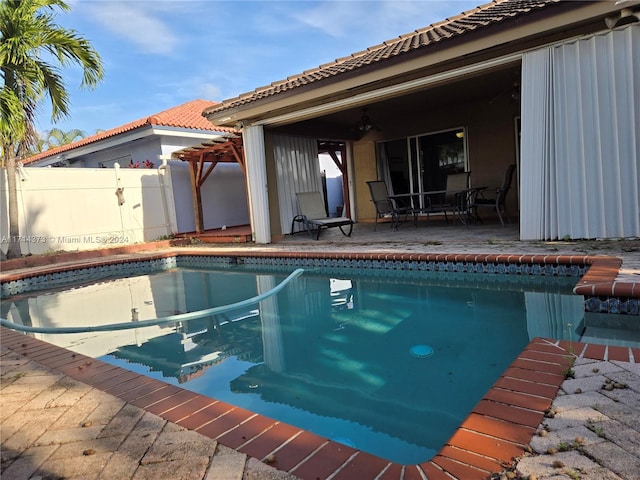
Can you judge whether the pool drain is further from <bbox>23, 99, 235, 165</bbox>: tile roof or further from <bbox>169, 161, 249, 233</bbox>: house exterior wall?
<bbox>23, 99, 235, 165</bbox>: tile roof

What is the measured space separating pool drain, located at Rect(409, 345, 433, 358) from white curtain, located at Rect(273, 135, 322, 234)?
6.39 meters

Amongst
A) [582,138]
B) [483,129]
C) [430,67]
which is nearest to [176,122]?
[483,129]

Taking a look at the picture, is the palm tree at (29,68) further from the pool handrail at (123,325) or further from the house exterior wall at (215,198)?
the pool handrail at (123,325)

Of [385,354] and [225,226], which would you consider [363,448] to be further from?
[225,226]

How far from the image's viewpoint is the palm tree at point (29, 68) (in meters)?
7.36

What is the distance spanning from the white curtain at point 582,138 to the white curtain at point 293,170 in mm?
5192

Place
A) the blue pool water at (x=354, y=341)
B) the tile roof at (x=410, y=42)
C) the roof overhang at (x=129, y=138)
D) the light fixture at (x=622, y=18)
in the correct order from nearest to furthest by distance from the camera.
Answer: the blue pool water at (x=354, y=341), the light fixture at (x=622, y=18), the tile roof at (x=410, y=42), the roof overhang at (x=129, y=138)

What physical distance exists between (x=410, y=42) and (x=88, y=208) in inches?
314

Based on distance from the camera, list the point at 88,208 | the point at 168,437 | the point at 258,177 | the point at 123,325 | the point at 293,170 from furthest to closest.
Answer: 1. the point at 88,208
2. the point at 293,170
3. the point at 258,177
4. the point at 123,325
5. the point at 168,437

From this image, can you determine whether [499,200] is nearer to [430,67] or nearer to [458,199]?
[458,199]

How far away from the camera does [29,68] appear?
773 centimetres

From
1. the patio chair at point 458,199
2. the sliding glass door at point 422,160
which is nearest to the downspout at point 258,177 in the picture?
the patio chair at point 458,199

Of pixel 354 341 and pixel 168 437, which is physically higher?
pixel 168 437

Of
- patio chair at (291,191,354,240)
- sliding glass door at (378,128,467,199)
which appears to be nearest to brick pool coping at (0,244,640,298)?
patio chair at (291,191,354,240)
